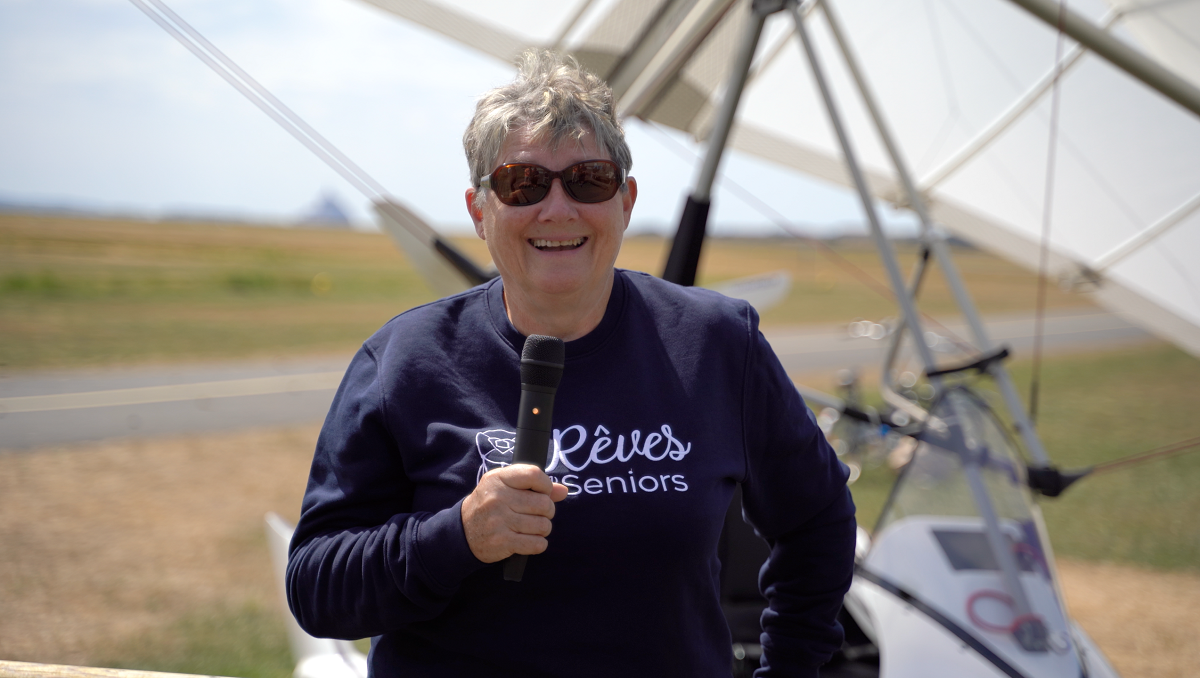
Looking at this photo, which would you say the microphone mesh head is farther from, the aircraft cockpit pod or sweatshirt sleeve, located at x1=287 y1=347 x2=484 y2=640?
the aircraft cockpit pod

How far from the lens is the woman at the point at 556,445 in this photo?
1.16m

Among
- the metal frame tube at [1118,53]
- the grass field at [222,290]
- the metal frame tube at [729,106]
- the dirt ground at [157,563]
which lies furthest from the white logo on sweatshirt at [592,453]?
the dirt ground at [157,563]

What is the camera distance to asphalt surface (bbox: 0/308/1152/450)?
1028cm

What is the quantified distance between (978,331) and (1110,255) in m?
2.29

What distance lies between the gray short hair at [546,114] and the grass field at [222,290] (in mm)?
2668

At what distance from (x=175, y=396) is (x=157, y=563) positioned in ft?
24.5

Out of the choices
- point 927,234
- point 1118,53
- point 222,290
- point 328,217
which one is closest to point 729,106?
point 927,234

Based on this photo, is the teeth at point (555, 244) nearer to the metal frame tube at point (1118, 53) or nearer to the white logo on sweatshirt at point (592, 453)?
the white logo on sweatshirt at point (592, 453)

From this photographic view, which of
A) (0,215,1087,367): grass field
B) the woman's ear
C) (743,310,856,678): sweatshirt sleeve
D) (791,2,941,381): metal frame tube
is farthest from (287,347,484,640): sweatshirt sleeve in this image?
(0,215,1087,367): grass field

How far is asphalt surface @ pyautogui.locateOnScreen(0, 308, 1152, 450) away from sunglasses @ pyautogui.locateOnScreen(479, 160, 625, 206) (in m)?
4.70

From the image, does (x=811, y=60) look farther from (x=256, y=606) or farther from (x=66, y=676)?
(x=256, y=606)

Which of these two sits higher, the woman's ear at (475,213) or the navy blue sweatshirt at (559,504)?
the woman's ear at (475,213)

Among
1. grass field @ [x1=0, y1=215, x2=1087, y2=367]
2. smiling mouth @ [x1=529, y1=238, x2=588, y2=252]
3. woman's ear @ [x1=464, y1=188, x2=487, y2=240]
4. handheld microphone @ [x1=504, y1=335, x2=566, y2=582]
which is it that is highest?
woman's ear @ [x1=464, y1=188, x2=487, y2=240]

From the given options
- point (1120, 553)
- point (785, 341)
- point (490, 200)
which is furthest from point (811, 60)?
point (785, 341)
